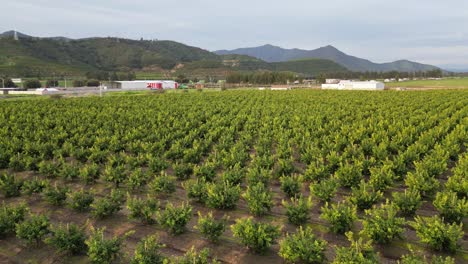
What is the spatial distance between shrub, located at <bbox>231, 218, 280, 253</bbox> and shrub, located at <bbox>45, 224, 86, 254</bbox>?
3.76m

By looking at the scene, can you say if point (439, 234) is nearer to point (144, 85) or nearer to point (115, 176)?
point (115, 176)

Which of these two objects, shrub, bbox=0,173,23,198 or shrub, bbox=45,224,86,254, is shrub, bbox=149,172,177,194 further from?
shrub, bbox=0,173,23,198

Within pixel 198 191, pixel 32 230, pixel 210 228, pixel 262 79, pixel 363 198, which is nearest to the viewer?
pixel 32 230

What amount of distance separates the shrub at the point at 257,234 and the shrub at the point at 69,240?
3758 millimetres

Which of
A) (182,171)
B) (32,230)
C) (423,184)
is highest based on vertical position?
(423,184)

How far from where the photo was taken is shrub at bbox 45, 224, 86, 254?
8297mm

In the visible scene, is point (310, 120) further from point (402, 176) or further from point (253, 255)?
point (253, 255)

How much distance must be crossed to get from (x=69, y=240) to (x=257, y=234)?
14.7 ft

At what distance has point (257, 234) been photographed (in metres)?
8.15

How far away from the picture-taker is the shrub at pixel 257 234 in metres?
8.12

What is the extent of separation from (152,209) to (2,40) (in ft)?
677

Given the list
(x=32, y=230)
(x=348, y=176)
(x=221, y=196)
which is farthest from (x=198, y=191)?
(x=348, y=176)

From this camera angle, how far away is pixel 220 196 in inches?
431

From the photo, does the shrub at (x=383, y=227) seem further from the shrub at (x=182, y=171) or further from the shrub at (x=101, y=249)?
the shrub at (x=182, y=171)
